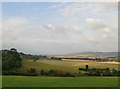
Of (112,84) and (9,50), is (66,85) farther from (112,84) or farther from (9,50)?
(9,50)

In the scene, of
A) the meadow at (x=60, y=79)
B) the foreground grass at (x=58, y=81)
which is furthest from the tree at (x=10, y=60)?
the foreground grass at (x=58, y=81)

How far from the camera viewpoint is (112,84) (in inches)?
486

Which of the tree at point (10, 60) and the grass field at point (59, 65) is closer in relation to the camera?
the tree at point (10, 60)

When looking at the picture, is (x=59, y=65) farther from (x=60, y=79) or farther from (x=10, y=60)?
(x=10, y=60)

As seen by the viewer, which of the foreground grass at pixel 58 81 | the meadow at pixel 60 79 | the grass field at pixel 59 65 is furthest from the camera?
the grass field at pixel 59 65

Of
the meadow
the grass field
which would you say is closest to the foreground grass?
the meadow

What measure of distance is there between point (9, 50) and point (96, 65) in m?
4.56

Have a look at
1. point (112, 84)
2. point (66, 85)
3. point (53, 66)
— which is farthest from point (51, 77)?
point (112, 84)

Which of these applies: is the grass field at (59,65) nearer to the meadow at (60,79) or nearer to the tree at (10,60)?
the meadow at (60,79)

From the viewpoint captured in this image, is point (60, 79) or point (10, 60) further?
point (10, 60)

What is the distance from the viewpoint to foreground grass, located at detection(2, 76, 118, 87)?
39.2 ft

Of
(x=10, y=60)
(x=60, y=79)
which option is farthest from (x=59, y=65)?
(x=10, y=60)

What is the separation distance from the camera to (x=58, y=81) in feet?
41.1

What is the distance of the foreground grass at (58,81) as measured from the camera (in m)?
11.9
